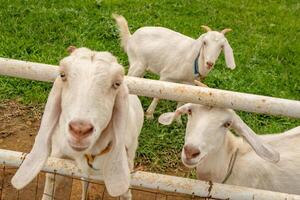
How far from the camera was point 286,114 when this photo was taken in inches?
119

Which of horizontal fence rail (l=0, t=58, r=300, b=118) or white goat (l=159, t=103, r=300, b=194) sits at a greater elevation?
horizontal fence rail (l=0, t=58, r=300, b=118)

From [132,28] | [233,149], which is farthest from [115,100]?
[132,28]

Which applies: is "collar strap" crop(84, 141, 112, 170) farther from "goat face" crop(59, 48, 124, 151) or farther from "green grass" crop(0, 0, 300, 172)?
"green grass" crop(0, 0, 300, 172)

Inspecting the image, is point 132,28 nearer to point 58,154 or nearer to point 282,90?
point 282,90

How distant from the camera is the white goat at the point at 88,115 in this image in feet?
8.65

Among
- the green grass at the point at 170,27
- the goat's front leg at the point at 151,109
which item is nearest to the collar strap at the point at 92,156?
the green grass at the point at 170,27

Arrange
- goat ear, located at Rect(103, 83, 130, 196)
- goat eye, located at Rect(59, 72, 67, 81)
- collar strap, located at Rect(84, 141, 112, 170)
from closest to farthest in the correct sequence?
1. goat eye, located at Rect(59, 72, 67, 81)
2. goat ear, located at Rect(103, 83, 130, 196)
3. collar strap, located at Rect(84, 141, 112, 170)

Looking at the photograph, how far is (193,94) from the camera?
306 cm

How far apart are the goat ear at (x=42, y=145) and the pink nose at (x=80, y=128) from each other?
1.15 feet

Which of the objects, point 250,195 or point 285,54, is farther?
point 285,54

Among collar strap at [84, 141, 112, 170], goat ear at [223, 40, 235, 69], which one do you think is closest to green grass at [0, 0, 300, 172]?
goat ear at [223, 40, 235, 69]

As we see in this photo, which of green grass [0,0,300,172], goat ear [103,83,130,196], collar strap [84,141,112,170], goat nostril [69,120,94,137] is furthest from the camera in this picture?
green grass [0,0,300,172]

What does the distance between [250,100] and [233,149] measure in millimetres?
1139

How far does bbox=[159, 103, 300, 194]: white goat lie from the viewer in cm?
349
